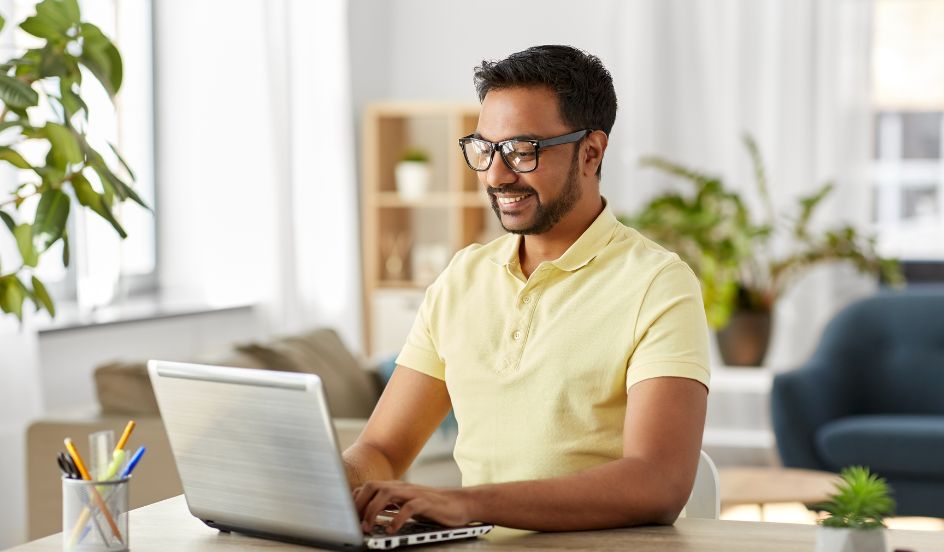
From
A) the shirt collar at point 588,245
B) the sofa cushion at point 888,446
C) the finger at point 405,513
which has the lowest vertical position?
the sofa cushion at point 888,446

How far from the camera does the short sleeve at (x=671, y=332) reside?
64.1 inches

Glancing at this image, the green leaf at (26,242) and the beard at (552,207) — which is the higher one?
the beard at (552,207)

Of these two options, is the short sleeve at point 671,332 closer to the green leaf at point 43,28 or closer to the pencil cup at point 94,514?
the pencil cup at point 94,514

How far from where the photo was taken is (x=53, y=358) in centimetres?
431

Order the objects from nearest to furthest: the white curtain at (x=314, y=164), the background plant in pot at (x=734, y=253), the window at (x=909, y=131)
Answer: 1. the background plant in pot at (x=734, y=253)
2. the white curtain at (x=314, y=164)
3. the window at (x=909, y=131)

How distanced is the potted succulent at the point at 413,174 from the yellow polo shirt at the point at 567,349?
4342mm

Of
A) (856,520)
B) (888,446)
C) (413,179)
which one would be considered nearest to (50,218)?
(856,520)

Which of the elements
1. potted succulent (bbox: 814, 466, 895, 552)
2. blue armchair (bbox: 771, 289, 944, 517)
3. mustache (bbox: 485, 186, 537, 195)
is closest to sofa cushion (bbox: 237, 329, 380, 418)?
blue armchair (bbox: 771, 289, 944, 517)

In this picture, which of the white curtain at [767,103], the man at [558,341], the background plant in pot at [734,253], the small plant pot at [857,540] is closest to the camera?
the small plant pot at [857,540]

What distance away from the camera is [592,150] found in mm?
1814

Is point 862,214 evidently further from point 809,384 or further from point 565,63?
point 565,63

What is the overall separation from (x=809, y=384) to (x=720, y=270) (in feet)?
2.64

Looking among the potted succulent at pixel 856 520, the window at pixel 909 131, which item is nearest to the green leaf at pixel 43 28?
the potted succulent at pixel 856 520

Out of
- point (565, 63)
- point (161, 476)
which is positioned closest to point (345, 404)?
point (161, 476)
